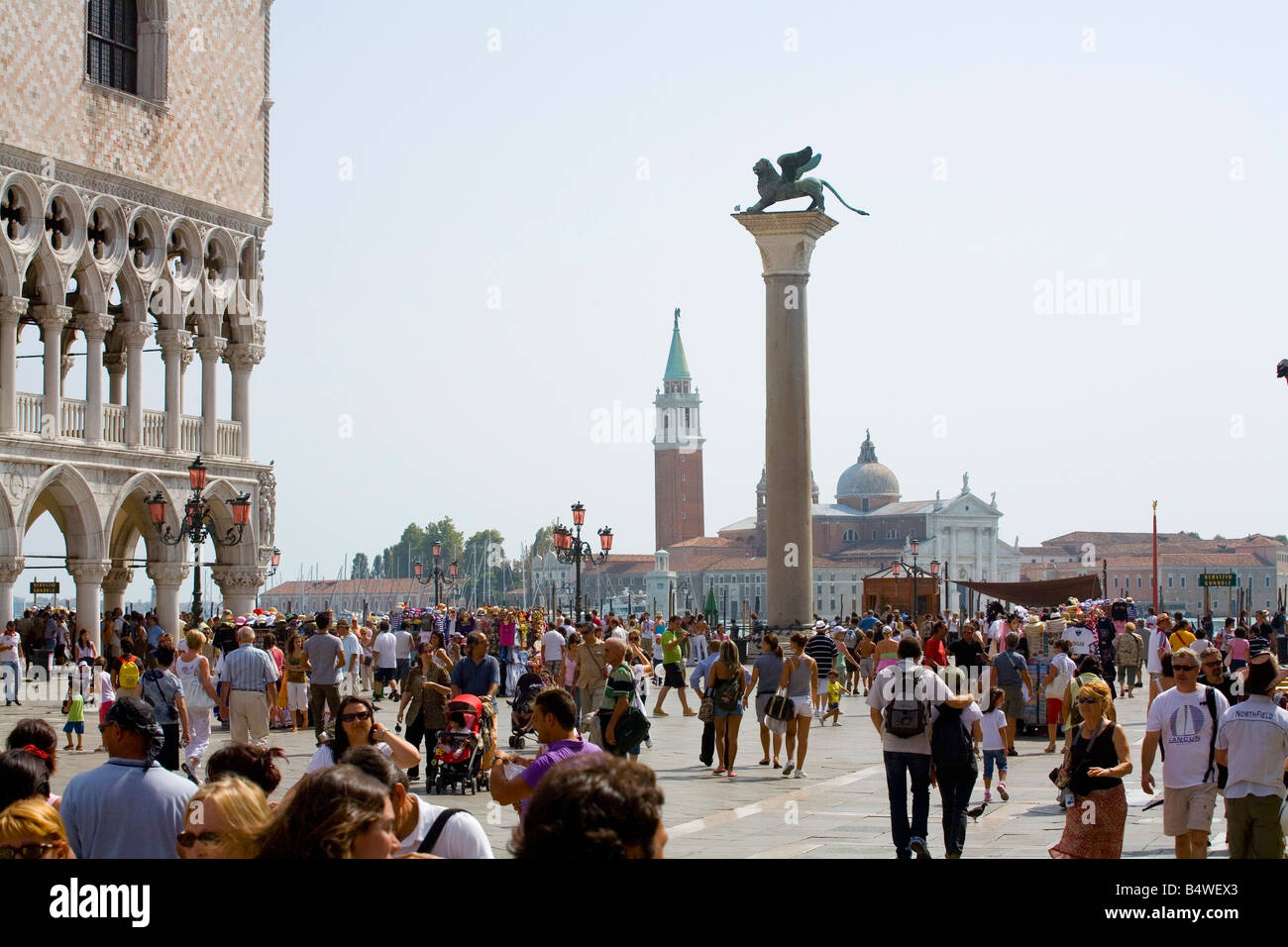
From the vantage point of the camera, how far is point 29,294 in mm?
30781

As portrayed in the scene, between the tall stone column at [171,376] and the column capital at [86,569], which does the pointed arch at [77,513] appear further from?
the tall stone column at [171,376]

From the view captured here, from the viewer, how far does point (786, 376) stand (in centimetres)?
2739

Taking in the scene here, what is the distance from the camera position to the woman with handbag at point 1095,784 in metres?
8.10

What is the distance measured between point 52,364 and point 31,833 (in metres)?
25.1

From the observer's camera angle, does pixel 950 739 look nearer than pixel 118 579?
Yes

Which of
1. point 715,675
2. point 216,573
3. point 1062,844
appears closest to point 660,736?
point 715,675

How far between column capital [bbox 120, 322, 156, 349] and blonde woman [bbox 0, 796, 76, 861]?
2663 centimetres

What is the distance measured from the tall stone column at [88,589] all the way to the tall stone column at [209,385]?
3.63m

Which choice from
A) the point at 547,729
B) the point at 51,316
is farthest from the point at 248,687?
the point at 51,316

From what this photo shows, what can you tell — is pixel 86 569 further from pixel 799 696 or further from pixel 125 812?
pixel 125 812

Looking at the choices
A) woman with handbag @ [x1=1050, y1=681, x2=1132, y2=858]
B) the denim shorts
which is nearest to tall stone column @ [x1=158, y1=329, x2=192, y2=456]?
the denim shorts

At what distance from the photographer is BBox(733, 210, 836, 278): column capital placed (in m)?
27.3

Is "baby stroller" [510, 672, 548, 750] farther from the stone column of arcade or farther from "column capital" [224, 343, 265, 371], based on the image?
the stone column of arcade
